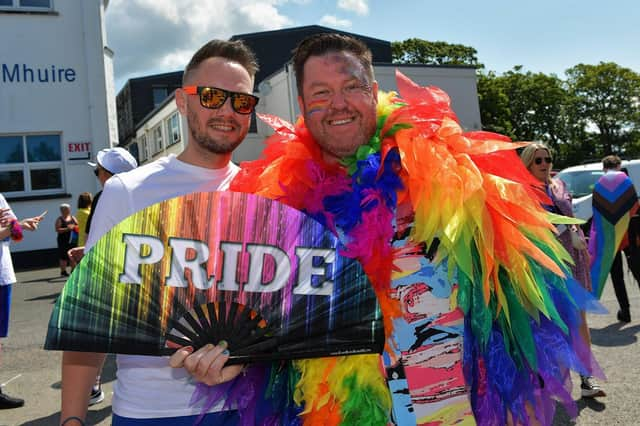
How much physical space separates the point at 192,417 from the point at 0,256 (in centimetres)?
341

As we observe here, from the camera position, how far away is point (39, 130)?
41.7 feet

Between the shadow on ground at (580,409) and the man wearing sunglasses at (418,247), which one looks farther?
the shadow on ground at (580,409)

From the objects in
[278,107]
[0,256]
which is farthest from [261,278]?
[278,107]

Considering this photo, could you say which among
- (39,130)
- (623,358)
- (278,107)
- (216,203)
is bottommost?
(623,358)

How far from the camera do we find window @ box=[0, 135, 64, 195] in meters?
12.6

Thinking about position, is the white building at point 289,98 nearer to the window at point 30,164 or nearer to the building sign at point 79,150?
the building sign at point 79,150

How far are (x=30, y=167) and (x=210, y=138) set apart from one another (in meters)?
12.7

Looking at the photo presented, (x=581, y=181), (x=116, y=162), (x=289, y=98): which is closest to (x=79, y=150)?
(x=289, y=98)

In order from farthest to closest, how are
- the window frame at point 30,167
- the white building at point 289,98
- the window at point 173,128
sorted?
the window at point 173,128, the white building at point 289,98, the window frame at point 30,167

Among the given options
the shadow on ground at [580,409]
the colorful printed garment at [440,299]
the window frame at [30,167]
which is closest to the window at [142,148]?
the window frame at [30,167]

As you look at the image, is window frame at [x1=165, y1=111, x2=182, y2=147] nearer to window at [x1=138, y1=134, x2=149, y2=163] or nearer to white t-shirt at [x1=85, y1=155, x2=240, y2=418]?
window at [x1=138, y1=134, x2=149, y2=163]

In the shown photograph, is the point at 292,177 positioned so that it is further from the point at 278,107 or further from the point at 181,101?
the point at 278,107

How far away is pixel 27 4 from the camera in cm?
1264

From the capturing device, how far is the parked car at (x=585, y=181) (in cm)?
1094
